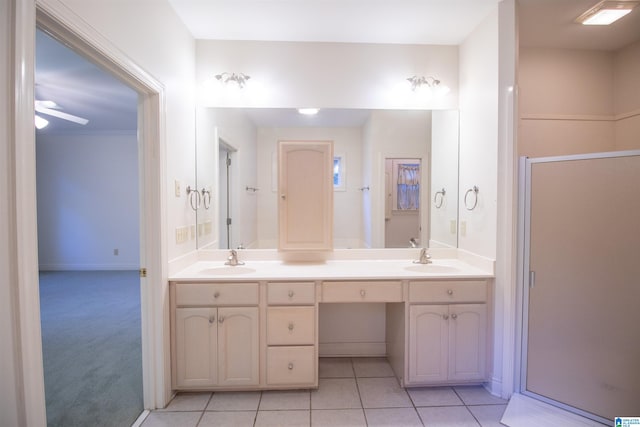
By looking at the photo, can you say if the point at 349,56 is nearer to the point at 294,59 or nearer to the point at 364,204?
the point at 294,59

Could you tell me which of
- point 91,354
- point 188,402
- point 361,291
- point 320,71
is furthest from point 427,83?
point 91,354

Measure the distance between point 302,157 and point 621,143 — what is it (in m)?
2.61

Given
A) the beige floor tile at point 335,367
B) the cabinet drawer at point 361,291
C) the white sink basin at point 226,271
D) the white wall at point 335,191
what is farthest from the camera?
the white wall at point 335,191

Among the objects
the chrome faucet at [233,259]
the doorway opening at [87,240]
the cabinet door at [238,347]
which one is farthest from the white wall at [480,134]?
the doorway opening at [87,240]

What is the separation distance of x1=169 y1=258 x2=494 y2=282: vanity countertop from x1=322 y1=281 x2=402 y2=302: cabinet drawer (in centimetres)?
5

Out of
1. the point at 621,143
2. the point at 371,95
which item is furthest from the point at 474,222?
the point at 621,143

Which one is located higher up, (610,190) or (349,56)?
(349,56)

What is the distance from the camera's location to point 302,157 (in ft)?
7.61

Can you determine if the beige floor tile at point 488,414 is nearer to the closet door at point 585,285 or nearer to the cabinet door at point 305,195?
the closet door at point 585,285

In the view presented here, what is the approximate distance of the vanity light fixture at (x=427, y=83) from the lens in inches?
94.5

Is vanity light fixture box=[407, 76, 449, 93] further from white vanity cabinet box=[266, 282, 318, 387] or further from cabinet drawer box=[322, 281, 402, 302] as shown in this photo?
white vanity cabinet box=[266, 282, 318, 387]

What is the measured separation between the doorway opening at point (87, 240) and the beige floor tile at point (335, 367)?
1.24 m

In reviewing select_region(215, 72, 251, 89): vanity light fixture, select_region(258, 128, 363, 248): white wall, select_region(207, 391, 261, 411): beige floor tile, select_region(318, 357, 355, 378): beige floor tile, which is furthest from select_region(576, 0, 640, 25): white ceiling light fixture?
select_region(207, 391, 261, 411): beige floor tile

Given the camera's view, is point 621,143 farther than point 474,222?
Yes
